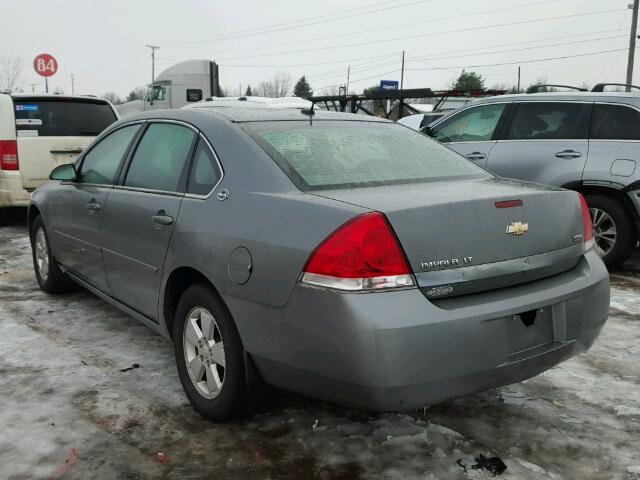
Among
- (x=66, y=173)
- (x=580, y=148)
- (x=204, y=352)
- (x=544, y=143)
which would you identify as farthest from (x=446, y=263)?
(x=544, y=143)

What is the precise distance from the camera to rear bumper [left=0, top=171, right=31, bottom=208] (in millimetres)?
8047

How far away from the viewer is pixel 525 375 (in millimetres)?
2592

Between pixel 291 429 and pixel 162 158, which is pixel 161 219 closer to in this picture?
pixel 162 158

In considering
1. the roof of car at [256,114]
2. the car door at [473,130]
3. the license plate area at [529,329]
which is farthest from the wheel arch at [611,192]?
the license plate area at [529,329]

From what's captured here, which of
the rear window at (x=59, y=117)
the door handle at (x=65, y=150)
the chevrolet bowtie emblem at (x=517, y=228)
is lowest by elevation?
the chevrolet bowtie emblem at (x=517, y=228)

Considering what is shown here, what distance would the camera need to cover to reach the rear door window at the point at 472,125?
6961 mm

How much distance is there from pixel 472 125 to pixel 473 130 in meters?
0.06

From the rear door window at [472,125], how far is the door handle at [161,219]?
4.66 metres

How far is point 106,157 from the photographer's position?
167 inches

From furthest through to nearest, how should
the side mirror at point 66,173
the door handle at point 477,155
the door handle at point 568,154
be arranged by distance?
the door handle at point 477,155 → the door handle at point 568,154 → the side mirror at point 66,173

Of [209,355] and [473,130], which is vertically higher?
[473,130]

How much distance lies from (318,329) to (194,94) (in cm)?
2518

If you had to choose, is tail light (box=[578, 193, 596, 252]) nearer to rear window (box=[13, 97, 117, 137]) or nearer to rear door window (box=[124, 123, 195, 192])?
rear door window (box=[124, 123, 195, 192])

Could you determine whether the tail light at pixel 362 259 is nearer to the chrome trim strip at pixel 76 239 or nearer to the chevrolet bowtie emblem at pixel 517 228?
the chevrolet bowtie emblem at pixel 517 228
